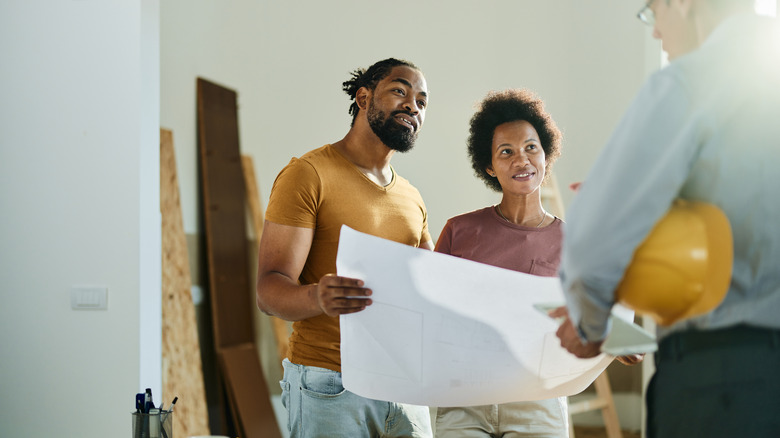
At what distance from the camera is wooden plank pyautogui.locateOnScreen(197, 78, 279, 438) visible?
379cm

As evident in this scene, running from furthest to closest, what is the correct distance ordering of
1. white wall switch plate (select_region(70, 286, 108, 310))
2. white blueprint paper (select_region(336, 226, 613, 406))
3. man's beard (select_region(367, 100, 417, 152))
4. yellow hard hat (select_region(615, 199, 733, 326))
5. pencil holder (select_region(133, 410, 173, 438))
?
1. white wall switch plate (select_region(70, 286, 108, 310))
2. pencil holder (select_region(133, 410, 173, 438))
3. man's beard (select_region(367, 100, 417, 152))
4. white blueprint paper (select_region(336, 226, 613, 406))
5. yellow hard hat (select_region(615, 199, 733, 326))

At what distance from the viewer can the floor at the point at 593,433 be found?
406 centimetres

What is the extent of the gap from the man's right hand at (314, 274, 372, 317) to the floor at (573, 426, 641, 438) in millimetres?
3091

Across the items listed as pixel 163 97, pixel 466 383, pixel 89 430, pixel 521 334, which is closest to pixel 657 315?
pixel 521 334

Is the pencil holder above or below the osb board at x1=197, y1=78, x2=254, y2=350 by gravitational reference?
below

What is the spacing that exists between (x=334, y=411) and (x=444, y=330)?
0.50 m

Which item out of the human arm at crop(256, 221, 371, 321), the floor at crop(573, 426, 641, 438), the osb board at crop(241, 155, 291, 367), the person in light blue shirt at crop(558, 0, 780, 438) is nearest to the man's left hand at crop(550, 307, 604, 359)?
the person in light blue shirt at crop(558, 0, 780, 438)

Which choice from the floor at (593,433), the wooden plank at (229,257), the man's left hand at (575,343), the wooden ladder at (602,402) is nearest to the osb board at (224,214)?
the wooden plank at (229,257)

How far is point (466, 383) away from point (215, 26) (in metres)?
3.21

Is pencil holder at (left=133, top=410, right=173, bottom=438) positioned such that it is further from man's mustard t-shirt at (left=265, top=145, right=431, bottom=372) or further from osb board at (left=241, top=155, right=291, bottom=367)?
osb board at (left=241, top=155, right=291, bottom=367)

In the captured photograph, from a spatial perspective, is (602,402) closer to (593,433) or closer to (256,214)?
(593,433)

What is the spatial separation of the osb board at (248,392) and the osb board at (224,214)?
7 cm

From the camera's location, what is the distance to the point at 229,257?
3.94 meters

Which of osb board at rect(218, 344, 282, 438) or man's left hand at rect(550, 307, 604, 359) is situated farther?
osb board at rect(218, 344, 282, 438)
